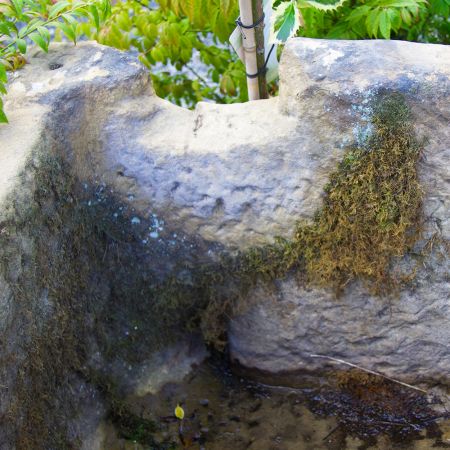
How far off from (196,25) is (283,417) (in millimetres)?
1719

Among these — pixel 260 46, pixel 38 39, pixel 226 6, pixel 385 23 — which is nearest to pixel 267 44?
pixel 260 46

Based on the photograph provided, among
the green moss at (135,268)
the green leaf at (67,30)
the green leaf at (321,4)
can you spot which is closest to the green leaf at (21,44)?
the green leaf at (67,30)

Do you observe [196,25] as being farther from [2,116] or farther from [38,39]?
[2,116]

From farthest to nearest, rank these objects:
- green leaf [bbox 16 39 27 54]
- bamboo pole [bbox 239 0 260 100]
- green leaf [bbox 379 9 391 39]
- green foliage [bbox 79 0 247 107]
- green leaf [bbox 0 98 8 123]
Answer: green foliage [bbox 79 0 247 107], green leaf [bbox 379 9 391 39], bamboo pole [bbox 239 0 260 100], green leaf [bbox 16 39 27 54], green leaf [bbox 0 98 8 123]

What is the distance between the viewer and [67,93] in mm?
2492

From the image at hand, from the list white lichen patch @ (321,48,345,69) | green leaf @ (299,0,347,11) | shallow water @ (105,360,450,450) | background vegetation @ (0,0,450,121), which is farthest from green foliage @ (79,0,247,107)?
shallow water @ (105,360,450,450)

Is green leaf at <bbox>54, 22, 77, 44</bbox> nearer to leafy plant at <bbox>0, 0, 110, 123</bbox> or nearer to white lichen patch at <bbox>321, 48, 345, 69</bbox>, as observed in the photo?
leafy plant at <bbox>0, 0, 110, 123</bbox>

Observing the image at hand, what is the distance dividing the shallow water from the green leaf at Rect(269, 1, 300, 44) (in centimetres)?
140

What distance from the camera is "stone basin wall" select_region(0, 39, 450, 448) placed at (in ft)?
7.51

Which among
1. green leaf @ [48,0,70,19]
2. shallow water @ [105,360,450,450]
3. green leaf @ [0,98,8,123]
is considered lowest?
shallow water @ [105,360,450,450]

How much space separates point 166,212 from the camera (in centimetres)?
260

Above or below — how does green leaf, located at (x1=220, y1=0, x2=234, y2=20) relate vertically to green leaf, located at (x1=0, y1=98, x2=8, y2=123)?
above

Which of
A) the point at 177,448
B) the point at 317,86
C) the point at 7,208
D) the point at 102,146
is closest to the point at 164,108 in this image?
the point at 102,146

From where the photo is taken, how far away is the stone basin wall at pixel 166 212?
2289 mm
